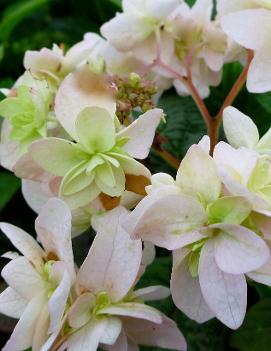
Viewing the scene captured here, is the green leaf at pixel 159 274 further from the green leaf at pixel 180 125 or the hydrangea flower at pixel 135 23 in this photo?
the hydrangea flower at pixel 135 23

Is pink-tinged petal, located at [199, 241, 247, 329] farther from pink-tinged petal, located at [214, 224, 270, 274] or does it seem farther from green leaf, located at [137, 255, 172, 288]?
green leaf, located at [137, 255, 172, 288]

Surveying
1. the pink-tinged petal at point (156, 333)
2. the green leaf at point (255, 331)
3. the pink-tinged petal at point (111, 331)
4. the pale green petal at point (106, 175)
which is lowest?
the green leaf at point (255, 331)

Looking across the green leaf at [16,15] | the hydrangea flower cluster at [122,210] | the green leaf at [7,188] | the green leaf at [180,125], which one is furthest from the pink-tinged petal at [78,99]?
the green leaf at [16,15]

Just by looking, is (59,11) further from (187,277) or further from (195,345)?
(187,277)

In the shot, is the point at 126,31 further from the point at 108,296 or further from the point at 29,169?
the point at 108,296

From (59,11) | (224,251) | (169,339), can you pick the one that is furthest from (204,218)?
(59,11)

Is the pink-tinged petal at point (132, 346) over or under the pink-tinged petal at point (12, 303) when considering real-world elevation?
under

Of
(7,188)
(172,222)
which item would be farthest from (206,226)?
(7,188)
